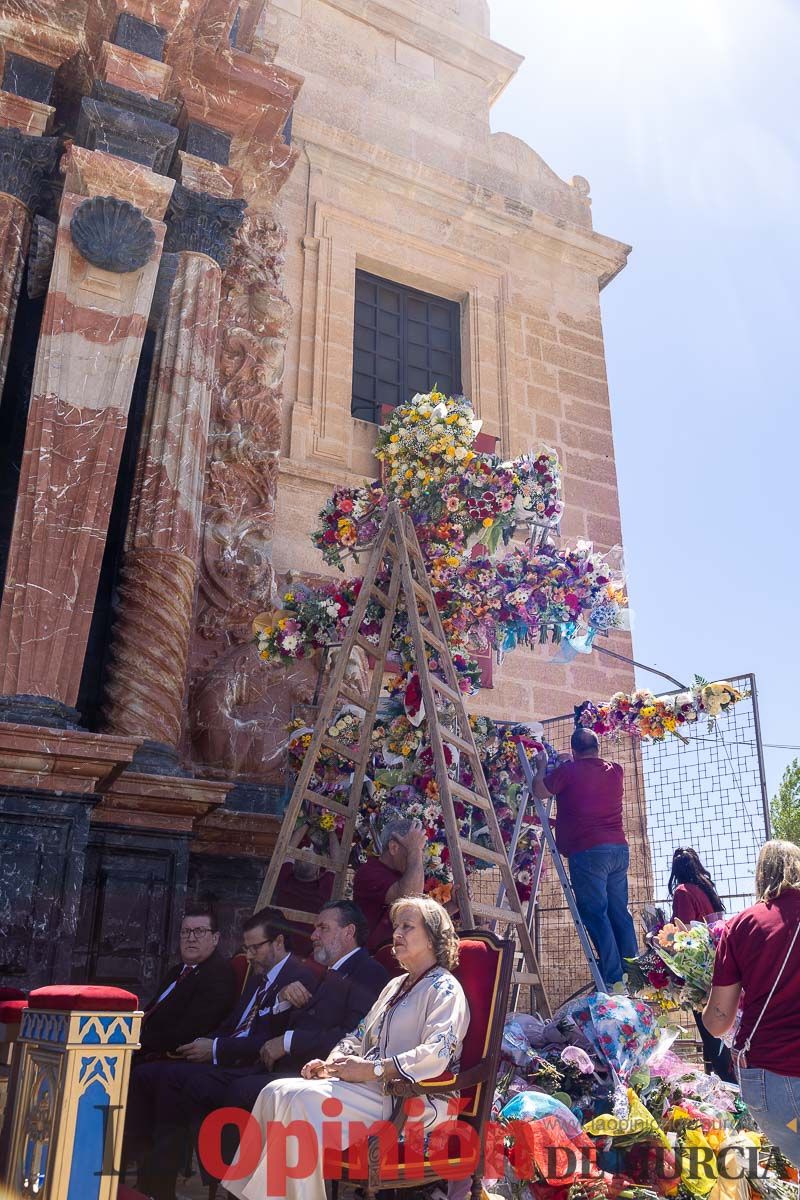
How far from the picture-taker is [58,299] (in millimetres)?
6832

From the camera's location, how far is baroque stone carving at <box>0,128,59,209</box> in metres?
7.21

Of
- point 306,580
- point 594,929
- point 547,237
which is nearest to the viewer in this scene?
point 594,929

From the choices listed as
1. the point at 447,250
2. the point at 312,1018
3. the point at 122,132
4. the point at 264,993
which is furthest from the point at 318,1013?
the point at 447,250

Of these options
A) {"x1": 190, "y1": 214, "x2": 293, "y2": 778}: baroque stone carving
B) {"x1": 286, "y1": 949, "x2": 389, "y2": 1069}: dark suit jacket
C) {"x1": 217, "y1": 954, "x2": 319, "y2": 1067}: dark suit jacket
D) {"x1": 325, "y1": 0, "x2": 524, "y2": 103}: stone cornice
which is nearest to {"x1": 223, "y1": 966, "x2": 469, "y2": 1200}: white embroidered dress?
{"x1": 286, "y1": 949, "x2": 389, "y2": 1069}: dark suit jacket

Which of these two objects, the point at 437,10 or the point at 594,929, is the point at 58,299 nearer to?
the point at 594,929

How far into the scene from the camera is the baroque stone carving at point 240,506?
287 inches

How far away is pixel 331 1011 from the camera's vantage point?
4.21m

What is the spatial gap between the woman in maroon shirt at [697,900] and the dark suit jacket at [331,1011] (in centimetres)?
257

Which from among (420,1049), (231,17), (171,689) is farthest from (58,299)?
(420,1049)

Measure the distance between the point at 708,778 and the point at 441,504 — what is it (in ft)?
9.97

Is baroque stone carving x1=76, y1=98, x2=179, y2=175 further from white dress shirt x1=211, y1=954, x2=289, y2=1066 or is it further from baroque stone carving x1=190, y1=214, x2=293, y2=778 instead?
white dress shirt x1=211, y1=954, x2=289, y2=1066

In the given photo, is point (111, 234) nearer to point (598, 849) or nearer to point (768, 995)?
point (598, 849)

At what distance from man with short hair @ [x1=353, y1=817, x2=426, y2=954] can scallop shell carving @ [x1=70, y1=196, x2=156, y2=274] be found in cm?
434

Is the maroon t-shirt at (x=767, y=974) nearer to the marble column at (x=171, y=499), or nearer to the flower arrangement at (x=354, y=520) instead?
the marble column at (x=171, y=499)
